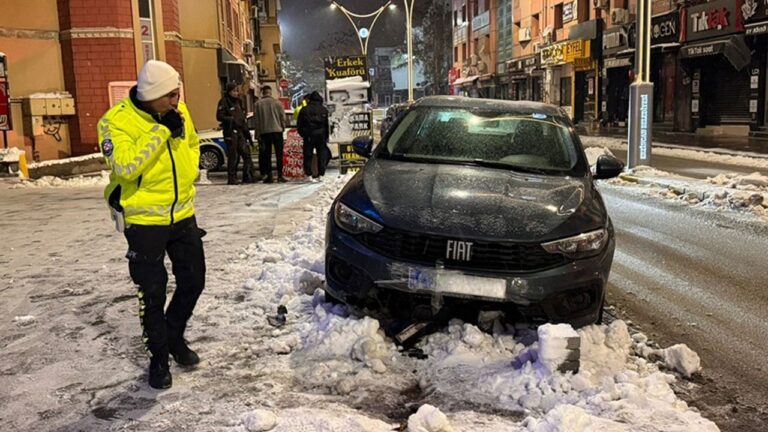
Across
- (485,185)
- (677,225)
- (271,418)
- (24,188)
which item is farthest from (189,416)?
(24,188)

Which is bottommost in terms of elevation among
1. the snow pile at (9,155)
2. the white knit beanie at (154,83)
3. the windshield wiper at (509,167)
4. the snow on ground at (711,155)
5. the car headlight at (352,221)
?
the snow on ground at (711,155)

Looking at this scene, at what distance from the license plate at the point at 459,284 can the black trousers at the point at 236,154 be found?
30.5 ft

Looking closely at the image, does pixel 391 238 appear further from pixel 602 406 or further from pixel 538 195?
pixel 602 406

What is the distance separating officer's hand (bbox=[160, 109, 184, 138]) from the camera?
3.85 m

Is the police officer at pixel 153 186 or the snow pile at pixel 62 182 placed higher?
the police officer at pixel 153 186

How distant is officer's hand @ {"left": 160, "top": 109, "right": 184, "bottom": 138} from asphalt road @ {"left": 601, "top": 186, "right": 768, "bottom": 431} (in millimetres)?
3190

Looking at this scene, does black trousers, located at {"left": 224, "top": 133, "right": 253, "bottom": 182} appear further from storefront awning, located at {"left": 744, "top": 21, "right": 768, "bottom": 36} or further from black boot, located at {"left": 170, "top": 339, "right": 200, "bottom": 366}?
storefront awning, located at {"left": 744, "top": 21, "right": 768, "bottom": 36}

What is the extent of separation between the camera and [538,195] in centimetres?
477

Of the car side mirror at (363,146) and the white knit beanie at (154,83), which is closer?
the white knit beanie at (154,83)

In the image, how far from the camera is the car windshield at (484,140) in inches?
218

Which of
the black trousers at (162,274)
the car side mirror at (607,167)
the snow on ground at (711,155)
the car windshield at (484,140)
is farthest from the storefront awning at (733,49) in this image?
the black trousers at (162,274)

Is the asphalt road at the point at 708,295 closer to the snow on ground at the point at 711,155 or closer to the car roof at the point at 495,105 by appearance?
the car roof at the point at 495,105

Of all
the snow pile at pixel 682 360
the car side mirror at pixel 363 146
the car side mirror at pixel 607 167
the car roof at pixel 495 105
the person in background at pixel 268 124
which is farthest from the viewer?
the person in background at pixel 268 124

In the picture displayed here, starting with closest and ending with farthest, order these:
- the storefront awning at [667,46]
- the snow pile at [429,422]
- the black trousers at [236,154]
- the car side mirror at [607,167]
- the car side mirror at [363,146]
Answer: the snow pile at [429,422], the car side mirror at [607,167], the car side mirror at [363,146], the black trousers at [236,154], the storefront awning at [667,46]
